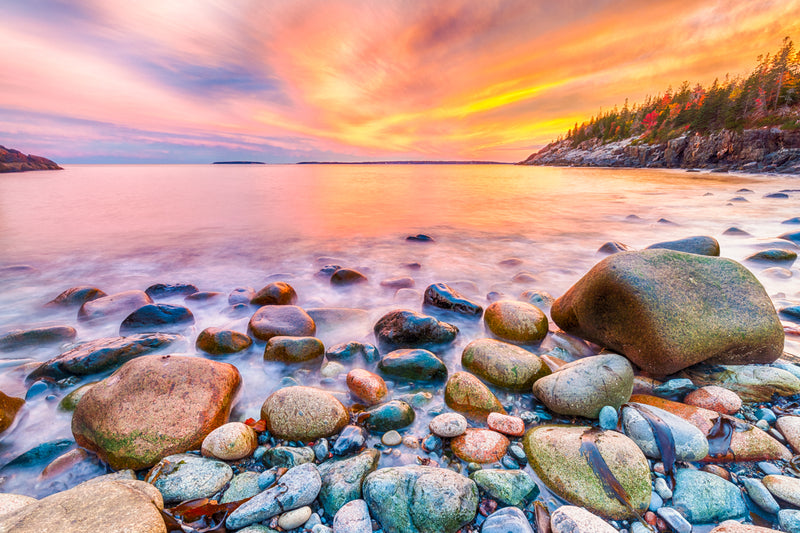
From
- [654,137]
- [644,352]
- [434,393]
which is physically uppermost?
[654,137]

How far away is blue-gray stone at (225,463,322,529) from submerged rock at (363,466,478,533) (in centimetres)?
34

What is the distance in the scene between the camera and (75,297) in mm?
5117

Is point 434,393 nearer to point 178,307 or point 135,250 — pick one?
point 178,307

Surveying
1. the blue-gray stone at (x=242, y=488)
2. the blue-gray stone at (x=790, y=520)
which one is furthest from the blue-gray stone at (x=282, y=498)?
the blue-gray stone at (x=790, y=520)

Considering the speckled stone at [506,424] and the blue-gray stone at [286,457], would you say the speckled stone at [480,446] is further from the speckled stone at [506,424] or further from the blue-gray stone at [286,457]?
the blue-gray stone at [286,457]

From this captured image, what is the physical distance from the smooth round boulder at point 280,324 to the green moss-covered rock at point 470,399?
6.74 ft

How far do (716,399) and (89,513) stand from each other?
4306 mm

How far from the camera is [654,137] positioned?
2805 inches

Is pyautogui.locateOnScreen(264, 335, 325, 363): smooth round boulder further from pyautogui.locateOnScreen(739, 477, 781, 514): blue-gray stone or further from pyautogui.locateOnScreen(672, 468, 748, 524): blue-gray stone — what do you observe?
pyautogui.locateOnScreen(739, 477, 781, 514): blue-gray stone

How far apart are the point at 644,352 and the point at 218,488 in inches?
146

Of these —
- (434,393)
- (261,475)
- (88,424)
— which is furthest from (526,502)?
(88,424)

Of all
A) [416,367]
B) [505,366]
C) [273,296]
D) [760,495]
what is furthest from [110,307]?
[760,495]

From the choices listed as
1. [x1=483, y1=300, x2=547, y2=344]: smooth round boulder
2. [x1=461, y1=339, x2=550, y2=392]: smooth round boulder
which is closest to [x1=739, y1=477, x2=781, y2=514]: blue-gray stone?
[x1=461, y1=339, x2=550, y2=392]: smooth round boulder

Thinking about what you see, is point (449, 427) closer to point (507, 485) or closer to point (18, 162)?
point (507, 485)
